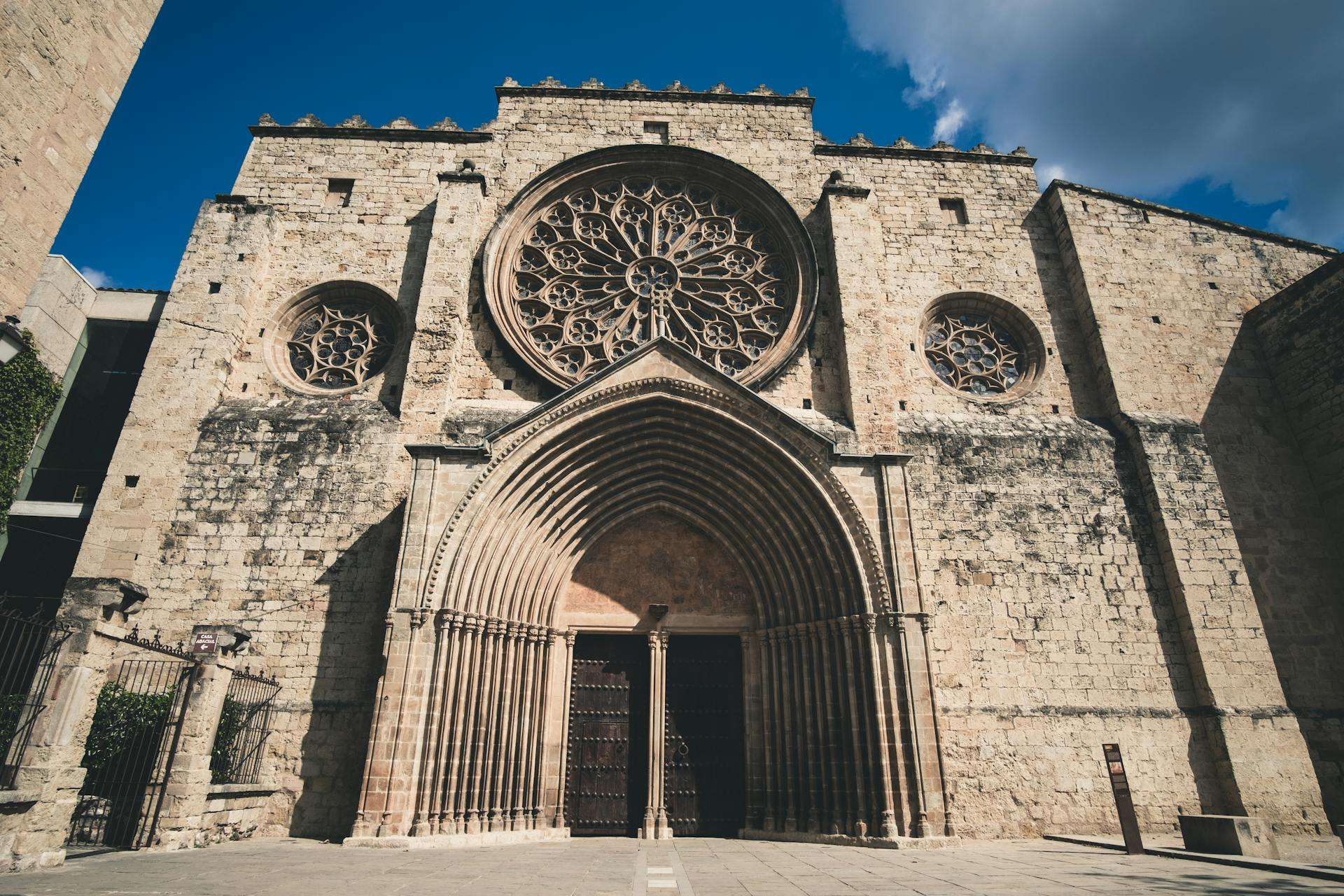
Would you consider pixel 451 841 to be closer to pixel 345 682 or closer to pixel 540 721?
pixel 540 721

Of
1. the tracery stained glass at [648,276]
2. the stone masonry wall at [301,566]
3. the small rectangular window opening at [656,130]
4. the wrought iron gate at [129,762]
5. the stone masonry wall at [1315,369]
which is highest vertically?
the small rectangular window opening at [656,130]

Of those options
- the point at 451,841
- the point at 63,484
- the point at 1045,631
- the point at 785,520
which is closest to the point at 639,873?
the point at 451,841

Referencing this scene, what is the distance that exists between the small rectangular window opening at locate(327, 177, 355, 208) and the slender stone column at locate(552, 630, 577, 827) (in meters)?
8.58

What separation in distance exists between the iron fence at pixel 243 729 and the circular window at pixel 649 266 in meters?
5.67

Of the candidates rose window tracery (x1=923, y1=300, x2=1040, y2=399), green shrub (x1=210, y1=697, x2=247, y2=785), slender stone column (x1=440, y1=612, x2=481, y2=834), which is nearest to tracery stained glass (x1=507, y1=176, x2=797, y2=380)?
rose window tracery (x1=923, y1=300, x2=1040, y2=399)

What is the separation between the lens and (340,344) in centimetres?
1113

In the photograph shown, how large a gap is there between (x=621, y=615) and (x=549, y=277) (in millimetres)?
5819

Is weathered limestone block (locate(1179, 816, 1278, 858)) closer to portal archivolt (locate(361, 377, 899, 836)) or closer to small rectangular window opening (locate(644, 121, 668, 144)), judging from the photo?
portal archivolt (locate(361, 377, 899, 836))

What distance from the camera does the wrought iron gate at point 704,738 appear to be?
863 centimetres

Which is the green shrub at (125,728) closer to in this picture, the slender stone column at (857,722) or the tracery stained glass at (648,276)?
the tracery stained glass at (648,276)

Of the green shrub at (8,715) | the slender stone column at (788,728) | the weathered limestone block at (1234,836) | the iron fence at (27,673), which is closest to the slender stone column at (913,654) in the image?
the slender stone column at (788,728)

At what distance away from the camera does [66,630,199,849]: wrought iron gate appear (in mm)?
6266

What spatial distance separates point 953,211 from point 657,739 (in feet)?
34.3

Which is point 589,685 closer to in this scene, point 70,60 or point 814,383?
point 814,383
